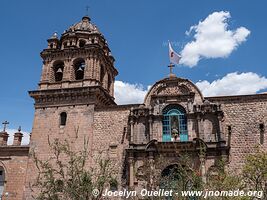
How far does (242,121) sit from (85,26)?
53.1 feet

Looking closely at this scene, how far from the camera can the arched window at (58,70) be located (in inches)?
1033

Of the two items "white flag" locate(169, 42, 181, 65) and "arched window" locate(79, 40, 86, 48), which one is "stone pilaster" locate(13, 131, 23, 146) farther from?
"white flag" locate(169, 42, 181, 65)

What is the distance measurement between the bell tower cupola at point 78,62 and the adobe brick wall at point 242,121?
9.37 m

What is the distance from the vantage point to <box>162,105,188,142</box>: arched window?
21.4 metres

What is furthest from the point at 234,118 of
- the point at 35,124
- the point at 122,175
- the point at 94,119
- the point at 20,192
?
the point at 20,192

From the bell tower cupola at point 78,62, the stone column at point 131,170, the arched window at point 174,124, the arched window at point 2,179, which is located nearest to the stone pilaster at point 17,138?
the arched window at point 2,179

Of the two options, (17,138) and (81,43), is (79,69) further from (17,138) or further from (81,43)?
(17,138)

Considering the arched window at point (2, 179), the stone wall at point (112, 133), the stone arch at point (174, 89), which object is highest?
the stone arch at point (174, 89)

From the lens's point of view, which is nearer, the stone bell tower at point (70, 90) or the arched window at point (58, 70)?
the stone bell tower at point (70, 90)

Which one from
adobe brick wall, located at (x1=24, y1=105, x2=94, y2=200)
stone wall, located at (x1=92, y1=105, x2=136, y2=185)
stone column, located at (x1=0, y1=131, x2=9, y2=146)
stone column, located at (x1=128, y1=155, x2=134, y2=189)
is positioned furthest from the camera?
stone column, located at (x1=0, y1=131, x2=9, y2=146)

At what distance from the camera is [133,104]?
907 inches

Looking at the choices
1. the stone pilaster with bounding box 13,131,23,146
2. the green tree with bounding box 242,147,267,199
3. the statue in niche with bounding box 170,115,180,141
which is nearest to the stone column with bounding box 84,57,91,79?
the statue in niche with bounding box 170,115,180,141

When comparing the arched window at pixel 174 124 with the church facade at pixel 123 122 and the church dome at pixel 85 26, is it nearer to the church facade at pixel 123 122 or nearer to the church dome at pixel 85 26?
the church facade at pixel 123 122

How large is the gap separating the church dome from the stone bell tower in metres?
0.10
